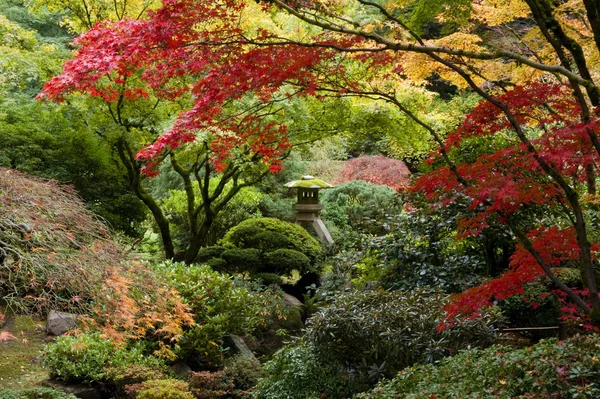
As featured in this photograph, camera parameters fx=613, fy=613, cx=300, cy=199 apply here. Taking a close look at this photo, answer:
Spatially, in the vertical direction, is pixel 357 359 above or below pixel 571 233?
below

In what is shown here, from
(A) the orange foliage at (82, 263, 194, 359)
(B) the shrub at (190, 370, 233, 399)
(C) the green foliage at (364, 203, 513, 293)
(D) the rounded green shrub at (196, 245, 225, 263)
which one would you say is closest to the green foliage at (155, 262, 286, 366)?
(B) the shrub at (190, 370, 233, 399)

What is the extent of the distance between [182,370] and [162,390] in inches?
55.6

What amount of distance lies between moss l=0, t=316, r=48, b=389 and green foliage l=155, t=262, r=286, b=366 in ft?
4.83

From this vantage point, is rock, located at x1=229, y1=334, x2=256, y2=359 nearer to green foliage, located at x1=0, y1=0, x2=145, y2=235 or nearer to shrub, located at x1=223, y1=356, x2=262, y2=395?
shrub, located at x1=223, y1=356, x2=262, y2=395

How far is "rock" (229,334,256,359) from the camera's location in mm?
7310

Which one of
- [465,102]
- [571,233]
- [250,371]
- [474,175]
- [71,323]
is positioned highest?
[465,102]

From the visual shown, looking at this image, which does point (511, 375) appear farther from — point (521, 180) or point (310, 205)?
point (310, 205)

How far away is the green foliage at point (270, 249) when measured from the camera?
999 centimetres

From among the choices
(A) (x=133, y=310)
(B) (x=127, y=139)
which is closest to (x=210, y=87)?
(A) (x=133, y=310)

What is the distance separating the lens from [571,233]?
4.39 meters

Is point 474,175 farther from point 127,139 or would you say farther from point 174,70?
point 127,139

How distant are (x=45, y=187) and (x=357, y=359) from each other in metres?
3.00

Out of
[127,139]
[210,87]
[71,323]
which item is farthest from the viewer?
[127,139]

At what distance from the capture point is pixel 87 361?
6098 mm
